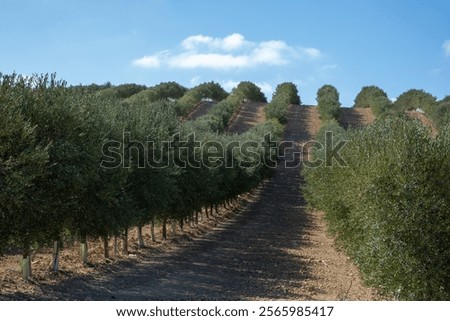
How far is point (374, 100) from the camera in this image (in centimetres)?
14125

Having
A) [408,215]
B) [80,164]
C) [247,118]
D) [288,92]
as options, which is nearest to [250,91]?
[288,92]

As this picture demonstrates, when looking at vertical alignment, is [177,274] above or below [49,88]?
below

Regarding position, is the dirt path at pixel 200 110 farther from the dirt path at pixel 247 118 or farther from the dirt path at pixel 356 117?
the dirt path at pixel 356 117

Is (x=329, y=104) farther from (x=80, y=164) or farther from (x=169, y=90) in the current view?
(x=80, y=164)

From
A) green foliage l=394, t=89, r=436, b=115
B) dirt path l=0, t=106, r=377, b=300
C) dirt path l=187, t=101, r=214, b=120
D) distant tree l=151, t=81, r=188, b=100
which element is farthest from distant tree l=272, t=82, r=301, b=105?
dirt path l=0, t=106, r=377, b=300

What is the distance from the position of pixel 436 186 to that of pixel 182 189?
73.7ft

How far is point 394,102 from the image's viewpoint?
14462 cm

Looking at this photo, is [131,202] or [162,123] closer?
[131,202]

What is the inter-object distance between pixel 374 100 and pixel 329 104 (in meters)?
15.8

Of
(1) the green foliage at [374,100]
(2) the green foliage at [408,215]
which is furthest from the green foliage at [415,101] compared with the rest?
(2) the green foliage at [408,215]

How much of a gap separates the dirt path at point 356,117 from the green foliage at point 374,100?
1.87 meters

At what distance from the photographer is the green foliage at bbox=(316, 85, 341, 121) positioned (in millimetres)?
127162
